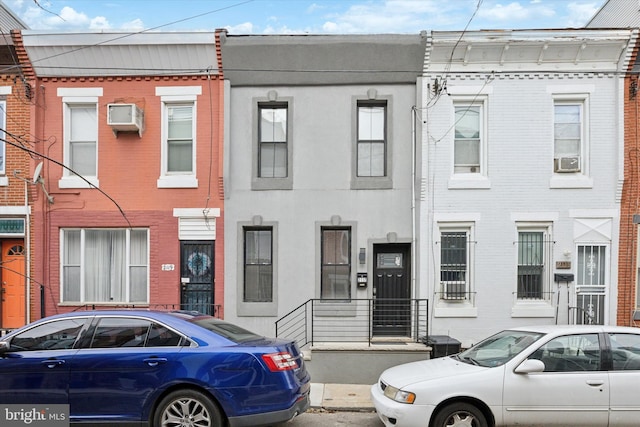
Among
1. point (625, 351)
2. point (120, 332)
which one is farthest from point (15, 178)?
point (625, 351)

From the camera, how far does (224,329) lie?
607 centimetres

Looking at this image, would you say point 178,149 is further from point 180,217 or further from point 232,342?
point 232,342

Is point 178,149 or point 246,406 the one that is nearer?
point 246,406

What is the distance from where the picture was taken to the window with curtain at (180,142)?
35.4ft

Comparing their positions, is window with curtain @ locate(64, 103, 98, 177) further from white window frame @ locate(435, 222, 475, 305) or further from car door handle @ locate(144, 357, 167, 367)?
white window frame @ locate(435, 222, 475, 305)

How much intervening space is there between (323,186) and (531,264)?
4.77m

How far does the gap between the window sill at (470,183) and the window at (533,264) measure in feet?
4.25

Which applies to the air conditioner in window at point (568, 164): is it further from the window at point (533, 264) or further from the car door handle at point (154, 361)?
the car door handle at point (154, 361)

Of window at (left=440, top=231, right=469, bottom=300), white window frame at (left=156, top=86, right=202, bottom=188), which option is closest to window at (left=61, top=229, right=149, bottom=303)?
white window frame at (left=156, top=86, right=202, bottom=188)

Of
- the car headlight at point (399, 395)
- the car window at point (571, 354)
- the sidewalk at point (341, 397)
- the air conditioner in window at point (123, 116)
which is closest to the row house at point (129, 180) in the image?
the air conditioner in window at point (123, 116)

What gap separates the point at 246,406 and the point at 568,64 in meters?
9.53

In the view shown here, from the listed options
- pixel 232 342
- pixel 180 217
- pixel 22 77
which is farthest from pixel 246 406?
pixel 22 77

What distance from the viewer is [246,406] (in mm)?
5367

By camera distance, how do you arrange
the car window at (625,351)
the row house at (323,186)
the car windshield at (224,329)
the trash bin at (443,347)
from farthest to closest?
the row house at (323,186) → the trash bin at (443,347) → the car windshield at (224,329) → the car window at (625,351)
